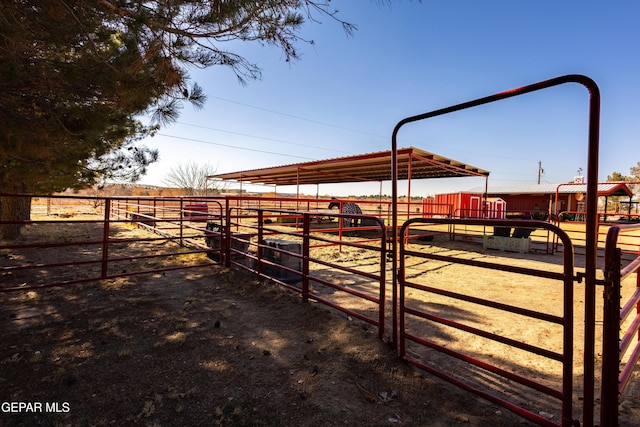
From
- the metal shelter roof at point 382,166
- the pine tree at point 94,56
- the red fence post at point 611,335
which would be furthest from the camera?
the metal shelter roof at point 382,166

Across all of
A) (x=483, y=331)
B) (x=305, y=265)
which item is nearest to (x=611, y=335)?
(x=483, y=331)

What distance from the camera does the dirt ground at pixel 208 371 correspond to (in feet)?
6.82

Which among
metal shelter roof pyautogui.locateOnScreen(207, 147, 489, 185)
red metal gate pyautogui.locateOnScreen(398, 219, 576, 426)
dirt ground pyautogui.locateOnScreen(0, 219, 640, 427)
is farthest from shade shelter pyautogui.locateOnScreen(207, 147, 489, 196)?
dirt ground pyautogui.locateOnScreen(0, 219, 640, 427)

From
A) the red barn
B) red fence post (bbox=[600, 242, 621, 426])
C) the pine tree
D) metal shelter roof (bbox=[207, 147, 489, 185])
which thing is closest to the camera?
red fence post (bbox=[600, 242, 621, 426])

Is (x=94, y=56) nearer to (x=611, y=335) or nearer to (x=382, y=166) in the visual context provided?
(x=611, y=335)

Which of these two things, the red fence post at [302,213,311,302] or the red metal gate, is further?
the red fence post at [302,213,311,302]

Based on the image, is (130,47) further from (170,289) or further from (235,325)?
(235,325)

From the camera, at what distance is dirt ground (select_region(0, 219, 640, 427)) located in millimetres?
2080

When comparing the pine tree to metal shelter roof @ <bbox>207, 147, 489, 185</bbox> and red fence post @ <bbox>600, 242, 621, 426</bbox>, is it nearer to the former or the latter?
red fence post @ <bbox>600, 242, 621, 426</bbox>

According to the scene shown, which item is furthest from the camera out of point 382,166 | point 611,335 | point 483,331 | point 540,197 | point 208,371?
point 540,197

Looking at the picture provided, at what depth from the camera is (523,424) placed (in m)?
2.00

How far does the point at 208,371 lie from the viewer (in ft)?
8.52

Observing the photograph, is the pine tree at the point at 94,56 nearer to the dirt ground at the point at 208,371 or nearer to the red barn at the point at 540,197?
the dirt ground at the point at 208,371

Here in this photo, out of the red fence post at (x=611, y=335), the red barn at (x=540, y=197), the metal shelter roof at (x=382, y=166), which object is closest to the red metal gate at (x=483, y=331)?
the red fence post at (x=611, y=335)
